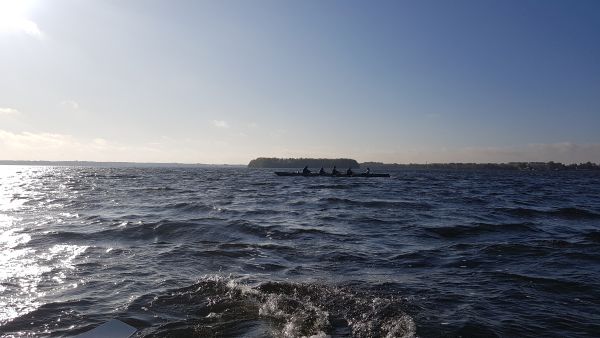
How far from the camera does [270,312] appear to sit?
741 cm

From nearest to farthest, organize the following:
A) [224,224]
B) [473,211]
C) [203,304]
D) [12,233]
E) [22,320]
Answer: [22,320] < [203,304] < [12,233] < [224,224] < [473,211]

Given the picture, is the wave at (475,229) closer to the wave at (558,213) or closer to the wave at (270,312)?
the wave at (558,213)

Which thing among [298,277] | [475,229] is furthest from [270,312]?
[475,229]

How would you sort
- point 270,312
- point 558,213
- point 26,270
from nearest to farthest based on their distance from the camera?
point 270,312 → point 26,270 → point 558,213

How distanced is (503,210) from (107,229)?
21527mm

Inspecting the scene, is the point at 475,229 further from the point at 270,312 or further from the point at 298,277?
the point at 270,312

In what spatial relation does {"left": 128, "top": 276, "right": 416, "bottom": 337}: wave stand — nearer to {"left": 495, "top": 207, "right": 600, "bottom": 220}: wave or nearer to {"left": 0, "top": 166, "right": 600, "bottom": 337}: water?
{"left": 0, "top": 166, "right": 600, "bottom": 337}: water

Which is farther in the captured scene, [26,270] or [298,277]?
[26,270]

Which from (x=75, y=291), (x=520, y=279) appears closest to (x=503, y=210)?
(x=520, y=279)

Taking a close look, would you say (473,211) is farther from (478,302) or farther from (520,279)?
(478,302)

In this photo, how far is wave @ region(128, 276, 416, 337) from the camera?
659 cm

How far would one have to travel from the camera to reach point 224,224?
17938mm

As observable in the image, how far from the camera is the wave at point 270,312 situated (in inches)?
259

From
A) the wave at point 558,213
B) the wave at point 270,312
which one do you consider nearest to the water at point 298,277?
the wave at point 270,312
